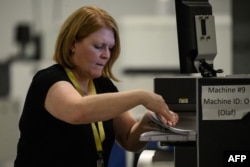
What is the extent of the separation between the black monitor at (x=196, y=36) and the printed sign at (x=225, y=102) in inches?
4.0

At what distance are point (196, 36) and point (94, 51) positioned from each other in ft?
1.21

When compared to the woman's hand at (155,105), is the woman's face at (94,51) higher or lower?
higher

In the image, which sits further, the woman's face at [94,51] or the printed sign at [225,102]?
the woman's face at [94,51]


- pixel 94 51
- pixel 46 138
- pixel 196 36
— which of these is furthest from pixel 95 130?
pixel 196 36

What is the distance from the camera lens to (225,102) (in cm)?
148

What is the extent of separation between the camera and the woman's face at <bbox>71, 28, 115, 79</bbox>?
1.78 m

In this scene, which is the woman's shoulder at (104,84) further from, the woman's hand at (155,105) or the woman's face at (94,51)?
the woman's hand at (155,105)

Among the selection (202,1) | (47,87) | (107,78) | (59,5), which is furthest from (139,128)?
(59,5)

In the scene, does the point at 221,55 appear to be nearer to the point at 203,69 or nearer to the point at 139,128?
the point at 139,128

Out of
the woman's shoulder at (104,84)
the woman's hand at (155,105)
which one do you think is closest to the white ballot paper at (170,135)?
the woman's hand at (155,105)

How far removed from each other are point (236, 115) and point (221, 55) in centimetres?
287

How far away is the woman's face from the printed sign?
0.45 metres

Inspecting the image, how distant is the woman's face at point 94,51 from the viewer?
178 centimetres

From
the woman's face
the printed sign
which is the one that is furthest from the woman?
the printed sign
